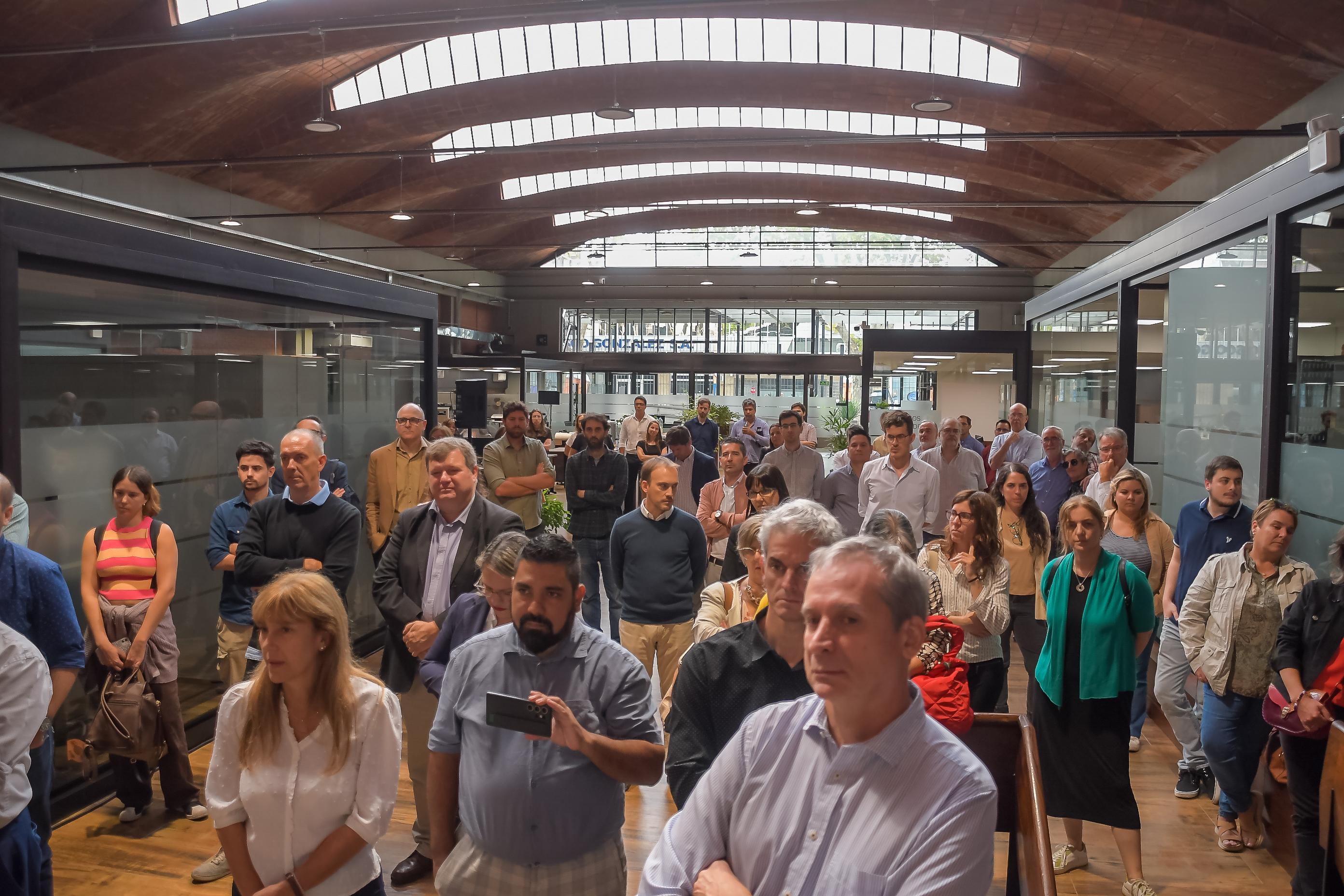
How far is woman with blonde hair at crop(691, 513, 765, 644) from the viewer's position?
9.95 ft

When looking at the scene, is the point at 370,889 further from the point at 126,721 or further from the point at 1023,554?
the point at 1023,554

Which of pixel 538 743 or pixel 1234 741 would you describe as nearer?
pixel 538 743

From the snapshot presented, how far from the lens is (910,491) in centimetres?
690

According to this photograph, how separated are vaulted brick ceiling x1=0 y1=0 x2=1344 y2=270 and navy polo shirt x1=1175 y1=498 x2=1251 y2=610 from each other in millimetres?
8069

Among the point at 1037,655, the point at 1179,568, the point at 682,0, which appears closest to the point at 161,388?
the point at 1037,655

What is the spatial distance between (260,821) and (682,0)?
10587 mm

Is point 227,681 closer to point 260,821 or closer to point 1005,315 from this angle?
point 260,821

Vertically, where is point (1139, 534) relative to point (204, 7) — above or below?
below

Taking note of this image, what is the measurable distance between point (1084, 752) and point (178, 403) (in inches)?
202

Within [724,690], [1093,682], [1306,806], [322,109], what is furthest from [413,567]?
[322,109]

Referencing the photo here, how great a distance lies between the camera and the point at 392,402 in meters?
8.36

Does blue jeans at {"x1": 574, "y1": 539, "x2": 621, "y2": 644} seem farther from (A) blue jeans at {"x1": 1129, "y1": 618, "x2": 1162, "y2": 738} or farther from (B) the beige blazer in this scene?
(A) blue jeans at {"x1": 1129, "y1": 618, "x2": 1162, "y2": 738}

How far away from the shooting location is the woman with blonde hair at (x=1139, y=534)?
5.44 metres

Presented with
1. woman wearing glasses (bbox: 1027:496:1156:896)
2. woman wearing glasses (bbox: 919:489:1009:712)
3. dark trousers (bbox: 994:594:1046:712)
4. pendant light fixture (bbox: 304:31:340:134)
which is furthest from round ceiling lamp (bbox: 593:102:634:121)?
woman wearing glasses (bbox: 1027:496:1156:896)
